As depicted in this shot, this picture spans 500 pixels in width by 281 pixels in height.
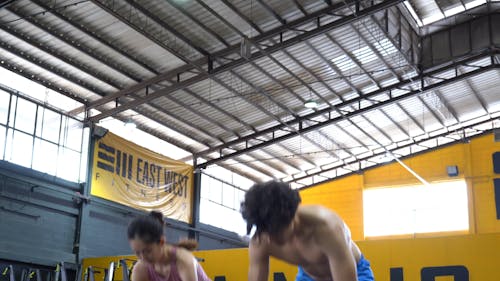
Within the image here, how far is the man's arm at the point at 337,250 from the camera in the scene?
2676 mm

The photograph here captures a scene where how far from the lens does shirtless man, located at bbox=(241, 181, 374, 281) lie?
2490 mm

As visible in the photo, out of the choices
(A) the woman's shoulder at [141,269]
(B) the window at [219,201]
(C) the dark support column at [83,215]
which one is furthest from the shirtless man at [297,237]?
(B) the window at [219,201]

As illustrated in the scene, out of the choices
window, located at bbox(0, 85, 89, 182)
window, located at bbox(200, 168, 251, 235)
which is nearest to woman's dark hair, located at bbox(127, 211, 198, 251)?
window, located at bbox(0, 85, 89, 182)

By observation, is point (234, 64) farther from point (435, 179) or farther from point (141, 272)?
point (141, 272)

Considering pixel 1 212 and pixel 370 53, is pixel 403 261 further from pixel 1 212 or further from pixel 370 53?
pixel 1 212

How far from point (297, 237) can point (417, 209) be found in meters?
20.7

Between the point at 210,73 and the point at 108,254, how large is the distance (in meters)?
5.84

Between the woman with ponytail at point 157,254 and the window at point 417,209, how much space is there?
1924 cm

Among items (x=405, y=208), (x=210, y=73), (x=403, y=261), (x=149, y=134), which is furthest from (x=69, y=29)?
(x=405, y=208)

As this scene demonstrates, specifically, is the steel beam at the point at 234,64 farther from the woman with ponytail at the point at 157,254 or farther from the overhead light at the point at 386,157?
the woman with ponytail at the point at 157,254

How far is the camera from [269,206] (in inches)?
97.3

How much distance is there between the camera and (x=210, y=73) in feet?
52.0

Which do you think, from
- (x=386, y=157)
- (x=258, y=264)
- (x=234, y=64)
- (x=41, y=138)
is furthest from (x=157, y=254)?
(x=386, y=157)

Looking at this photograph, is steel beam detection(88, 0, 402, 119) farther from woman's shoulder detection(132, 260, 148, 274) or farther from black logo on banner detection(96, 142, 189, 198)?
woman's shoulder detection(132, 260, 148, 274)
